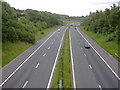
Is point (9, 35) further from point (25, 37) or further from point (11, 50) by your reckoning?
point (25, 37)

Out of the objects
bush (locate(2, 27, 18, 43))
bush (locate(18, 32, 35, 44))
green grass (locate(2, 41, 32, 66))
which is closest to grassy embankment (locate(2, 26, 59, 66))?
green grass (locate(2, 41, 32, 66))

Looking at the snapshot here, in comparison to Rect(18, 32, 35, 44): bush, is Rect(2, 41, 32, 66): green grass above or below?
below

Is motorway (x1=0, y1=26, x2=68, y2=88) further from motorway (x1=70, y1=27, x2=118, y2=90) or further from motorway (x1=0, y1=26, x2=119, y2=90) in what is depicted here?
motorway (x1=70, y1=27, x2=118, y2=90)

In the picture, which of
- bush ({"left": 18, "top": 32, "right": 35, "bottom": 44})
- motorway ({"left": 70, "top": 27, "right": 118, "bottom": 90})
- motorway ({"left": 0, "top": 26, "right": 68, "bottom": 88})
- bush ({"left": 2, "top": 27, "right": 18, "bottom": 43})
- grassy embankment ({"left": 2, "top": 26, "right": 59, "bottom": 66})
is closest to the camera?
motorway ({"left": 70, "top": 27, "right": 118, "bottom": 90})

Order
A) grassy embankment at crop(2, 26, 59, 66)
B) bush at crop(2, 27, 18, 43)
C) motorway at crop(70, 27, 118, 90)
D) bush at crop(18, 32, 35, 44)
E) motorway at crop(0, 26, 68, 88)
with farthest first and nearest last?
1. bush at crop(18, 32, 35, 44)
2. bush at crop(2, 27, 18, 43)
3. grassy embankment at crop(2, 26, 59, 66)
4. motorway at crop(0, 26, 68, 88)
5. motorway at crop(70, 27, 118, 90)

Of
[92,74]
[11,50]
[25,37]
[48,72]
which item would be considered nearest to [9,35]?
[11,50]

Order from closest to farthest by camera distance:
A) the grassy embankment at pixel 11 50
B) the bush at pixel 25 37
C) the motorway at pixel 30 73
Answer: the motorway at pixel 30 73
the grassy embankment at pixel 11 50
the bush at pixel 25 37

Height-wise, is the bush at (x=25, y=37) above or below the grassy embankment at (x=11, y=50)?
above

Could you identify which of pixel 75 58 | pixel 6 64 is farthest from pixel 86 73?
pixel 6 64

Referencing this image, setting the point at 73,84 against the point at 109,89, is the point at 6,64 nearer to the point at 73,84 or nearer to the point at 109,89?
the point at 73,84

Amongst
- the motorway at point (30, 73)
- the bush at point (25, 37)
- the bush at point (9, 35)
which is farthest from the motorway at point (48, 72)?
the bush at point (25, 37)

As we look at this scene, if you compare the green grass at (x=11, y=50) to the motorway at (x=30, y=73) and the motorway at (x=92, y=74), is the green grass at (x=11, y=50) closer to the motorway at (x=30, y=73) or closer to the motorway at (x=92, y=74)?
the motorway at (x=30, y=73)

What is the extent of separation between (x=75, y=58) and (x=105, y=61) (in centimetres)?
606

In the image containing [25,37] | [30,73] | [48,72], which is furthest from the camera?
[25,37]
